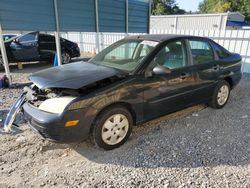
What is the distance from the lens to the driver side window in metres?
3.35

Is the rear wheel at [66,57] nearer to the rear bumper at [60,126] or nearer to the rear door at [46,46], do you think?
the rear door at [46,46]

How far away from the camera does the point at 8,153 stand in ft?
9.73

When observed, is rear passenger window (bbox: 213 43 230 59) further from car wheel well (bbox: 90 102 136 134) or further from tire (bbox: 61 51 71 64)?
tire (bbox: 61 51 71 64)

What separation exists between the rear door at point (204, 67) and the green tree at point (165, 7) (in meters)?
36.8

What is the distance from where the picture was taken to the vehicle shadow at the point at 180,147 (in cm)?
278

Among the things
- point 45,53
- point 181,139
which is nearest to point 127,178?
point 181,139

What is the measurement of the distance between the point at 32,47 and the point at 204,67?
25.1ft

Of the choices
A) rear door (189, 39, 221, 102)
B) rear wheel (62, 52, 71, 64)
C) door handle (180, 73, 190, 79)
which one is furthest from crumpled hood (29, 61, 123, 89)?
rear wheel (62, 52, 71, 64)

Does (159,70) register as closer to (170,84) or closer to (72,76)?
(170,84)

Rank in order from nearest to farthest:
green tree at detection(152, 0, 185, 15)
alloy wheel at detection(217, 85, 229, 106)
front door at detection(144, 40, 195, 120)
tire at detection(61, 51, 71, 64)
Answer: front door at detection(144, 40, 195, 120) < alloy wheel at detection(217, 85, 229, 106) < tire at detection(61, 51, 71, 64) < green tree at detection(152, 0, 185, 15)

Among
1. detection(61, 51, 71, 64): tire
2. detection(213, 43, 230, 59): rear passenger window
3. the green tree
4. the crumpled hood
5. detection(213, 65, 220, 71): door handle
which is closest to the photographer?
the crumpled hood

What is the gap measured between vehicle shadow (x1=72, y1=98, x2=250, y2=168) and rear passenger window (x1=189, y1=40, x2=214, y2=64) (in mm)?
1158

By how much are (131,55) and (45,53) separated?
277 inches

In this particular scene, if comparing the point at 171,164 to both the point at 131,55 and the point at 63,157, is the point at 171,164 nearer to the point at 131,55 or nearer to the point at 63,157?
the point at 63,157
